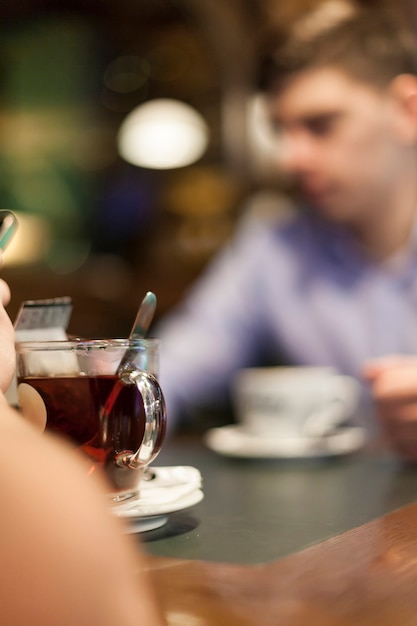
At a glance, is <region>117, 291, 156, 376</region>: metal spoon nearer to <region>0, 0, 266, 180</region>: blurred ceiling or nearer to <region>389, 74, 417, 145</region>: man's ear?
<region>389, 74, 417, 145</region>: man's ear

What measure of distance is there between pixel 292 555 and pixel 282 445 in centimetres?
55

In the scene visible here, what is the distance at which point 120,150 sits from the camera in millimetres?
3221

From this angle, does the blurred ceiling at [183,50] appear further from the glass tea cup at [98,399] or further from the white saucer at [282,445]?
the glass tea cup at [98,399]

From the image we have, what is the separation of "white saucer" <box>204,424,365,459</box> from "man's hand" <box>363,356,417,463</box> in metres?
0.08

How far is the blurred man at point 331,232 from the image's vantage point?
6.36 ft

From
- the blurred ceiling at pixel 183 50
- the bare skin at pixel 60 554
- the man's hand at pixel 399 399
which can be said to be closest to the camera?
the bare skin at pixel 60 554

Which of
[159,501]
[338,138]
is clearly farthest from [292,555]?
[338,138]

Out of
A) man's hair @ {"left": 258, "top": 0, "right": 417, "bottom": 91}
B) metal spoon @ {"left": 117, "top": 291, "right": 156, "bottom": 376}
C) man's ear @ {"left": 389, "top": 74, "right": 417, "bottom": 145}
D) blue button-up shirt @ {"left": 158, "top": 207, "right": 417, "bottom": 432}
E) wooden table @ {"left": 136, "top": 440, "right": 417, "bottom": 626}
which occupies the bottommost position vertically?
blue button-up shirt @ {"left": 158, "top": 207, "right": 417, "bottom": 432}

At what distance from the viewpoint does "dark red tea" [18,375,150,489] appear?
25.5 inches

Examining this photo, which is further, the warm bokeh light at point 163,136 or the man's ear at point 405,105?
the warm bokeh light at point 163,136

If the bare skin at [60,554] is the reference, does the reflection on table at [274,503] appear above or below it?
below

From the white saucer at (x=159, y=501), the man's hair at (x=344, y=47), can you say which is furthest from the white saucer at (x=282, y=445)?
the man's hair at (x=344, y=47)

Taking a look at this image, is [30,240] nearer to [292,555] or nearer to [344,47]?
[344,47]

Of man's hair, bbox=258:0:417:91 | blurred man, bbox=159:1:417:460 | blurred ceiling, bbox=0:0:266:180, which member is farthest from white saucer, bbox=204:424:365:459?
blurred ceiling, bbox=0:0:266:180
